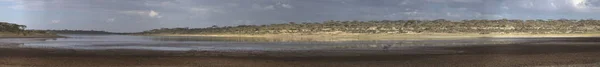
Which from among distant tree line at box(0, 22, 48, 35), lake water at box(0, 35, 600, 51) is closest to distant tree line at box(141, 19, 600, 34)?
distant tree line at box(0, 22, 48, 35)

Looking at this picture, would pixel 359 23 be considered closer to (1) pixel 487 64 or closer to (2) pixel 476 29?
(2) pixel 476 29

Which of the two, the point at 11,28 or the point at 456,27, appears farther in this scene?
the point at 456,27

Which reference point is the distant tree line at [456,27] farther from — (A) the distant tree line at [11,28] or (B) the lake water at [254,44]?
(B) the lake water at [254,44]

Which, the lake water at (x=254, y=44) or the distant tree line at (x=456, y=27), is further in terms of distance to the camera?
the distant tree line at (x=456, y=27)

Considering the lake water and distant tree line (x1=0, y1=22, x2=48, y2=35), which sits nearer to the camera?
the lake water

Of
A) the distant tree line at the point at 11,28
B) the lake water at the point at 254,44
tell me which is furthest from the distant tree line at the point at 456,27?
the lake water at the point at 254,44

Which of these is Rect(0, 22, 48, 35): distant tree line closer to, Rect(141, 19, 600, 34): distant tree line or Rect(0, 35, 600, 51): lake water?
Rect(0, 35, 600, 51): lake water

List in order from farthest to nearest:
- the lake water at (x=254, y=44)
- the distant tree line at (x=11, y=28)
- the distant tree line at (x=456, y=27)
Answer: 1. the distant tree line at (x=456, y=27)
2. the distant tree line at (x=11, y=28)
3. the lake water at (x=254, y=44)

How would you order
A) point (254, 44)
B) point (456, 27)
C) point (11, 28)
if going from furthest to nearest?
point (456, 27), point (11, 28), point (254, 44)

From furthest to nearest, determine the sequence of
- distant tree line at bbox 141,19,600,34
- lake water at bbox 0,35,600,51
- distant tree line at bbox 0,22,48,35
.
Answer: distant tree line at bbox 141,19,600,34 → distant tree line at bbox 0,22,48,35 → lake water at bbox 0,35,600,51

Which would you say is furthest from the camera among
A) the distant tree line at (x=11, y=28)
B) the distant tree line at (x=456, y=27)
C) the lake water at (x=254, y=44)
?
the distant tree line at (x=456, y=27)

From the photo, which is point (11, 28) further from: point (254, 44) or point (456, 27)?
point (456, 27)

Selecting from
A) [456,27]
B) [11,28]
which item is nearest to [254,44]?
[11,28]

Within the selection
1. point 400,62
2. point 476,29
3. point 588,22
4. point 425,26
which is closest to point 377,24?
point 425,26
